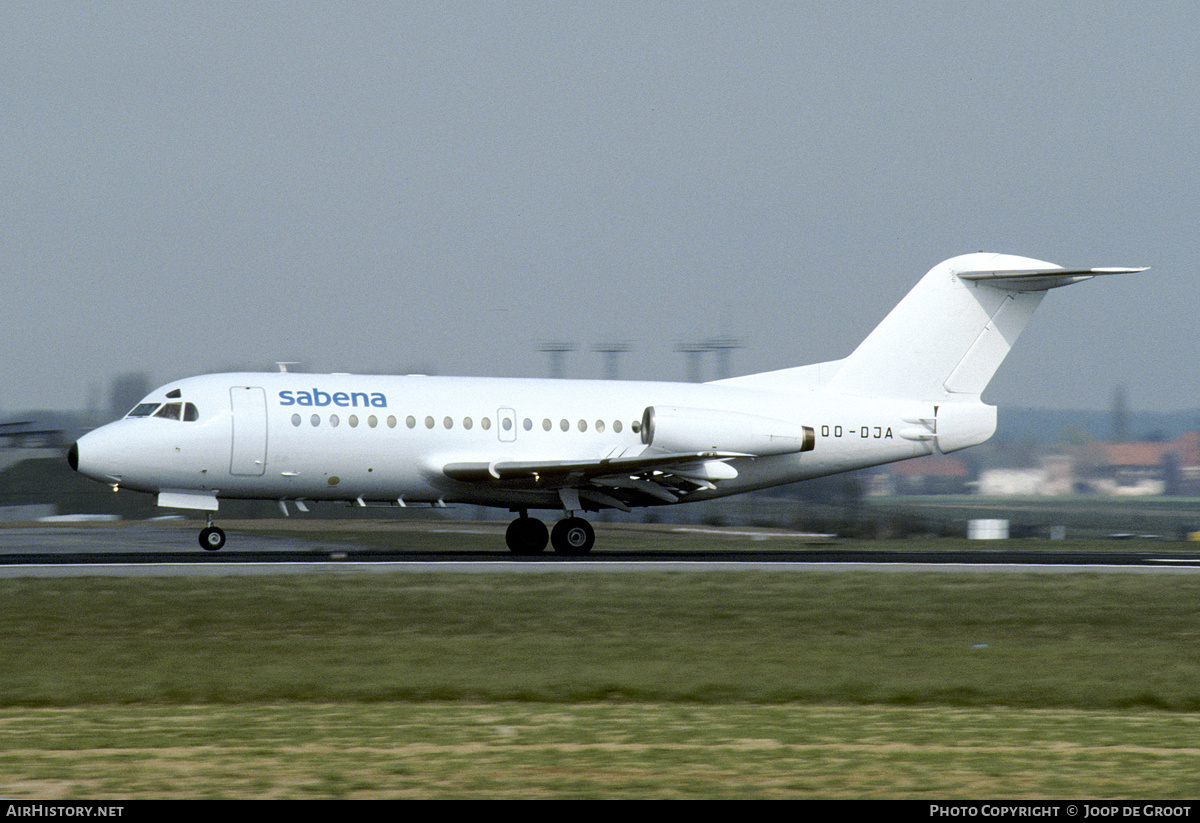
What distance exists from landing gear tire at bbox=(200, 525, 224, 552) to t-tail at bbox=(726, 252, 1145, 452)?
12339mm

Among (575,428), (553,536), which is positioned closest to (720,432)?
(575,428)

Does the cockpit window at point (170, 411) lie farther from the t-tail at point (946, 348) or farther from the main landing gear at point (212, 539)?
the t-tail at point (946, 348)

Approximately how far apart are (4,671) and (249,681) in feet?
8.88

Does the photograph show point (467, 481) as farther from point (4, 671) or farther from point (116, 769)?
point (116, 769)

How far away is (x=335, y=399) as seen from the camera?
27719 mm

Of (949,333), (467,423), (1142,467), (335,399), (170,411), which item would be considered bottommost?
(1142,467)

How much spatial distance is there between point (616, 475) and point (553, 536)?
2.19 m

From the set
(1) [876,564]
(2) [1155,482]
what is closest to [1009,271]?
(1) [876,564]

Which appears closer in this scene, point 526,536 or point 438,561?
point 438,561

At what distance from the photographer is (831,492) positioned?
54031 millimetres

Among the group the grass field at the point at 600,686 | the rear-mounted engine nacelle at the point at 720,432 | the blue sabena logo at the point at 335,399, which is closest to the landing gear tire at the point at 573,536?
the rear-mounted engine nacelle at the point at 720,432

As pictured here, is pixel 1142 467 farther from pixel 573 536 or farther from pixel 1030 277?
pixel 573 536

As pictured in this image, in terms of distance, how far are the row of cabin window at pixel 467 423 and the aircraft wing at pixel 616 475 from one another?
2.93ft

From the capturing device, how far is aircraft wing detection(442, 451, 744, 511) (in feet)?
91.8
